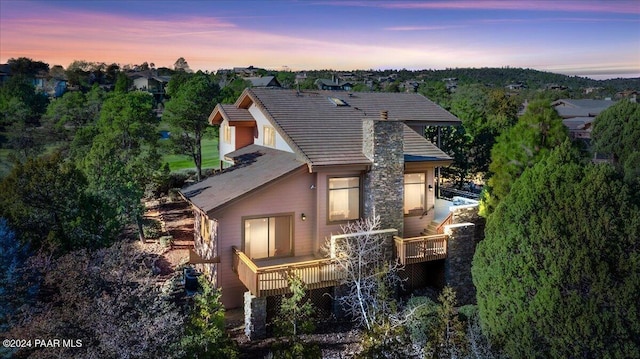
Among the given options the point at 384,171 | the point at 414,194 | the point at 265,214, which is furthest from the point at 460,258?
the point at 265,214

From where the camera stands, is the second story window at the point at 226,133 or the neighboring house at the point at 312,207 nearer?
the neighboring house at the point at 312,207

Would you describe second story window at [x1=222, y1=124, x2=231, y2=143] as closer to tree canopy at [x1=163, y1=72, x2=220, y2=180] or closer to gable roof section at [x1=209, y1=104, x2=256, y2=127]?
gable roof section at [x1=209, y1=104, x2=256, y2=127]

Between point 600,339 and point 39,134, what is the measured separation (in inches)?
1306

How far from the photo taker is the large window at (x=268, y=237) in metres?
15.3

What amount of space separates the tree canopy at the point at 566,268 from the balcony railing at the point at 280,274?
5.39 m

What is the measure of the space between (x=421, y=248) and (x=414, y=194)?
2.47 meters

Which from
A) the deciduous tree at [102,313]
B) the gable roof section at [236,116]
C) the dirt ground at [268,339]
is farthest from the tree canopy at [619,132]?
the deciduous tree at [102,313]

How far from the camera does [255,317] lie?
524 inches

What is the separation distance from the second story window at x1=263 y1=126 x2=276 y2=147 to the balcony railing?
5775 mm

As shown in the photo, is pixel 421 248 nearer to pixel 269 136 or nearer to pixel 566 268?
pixel 566 268

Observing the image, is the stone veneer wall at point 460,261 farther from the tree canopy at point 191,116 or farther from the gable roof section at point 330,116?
the tree canopy at point 191,116

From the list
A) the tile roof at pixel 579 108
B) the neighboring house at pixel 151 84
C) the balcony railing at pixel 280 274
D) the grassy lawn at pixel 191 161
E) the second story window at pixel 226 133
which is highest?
the neighboring house at pixel 151 84

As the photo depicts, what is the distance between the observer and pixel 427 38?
28562mm

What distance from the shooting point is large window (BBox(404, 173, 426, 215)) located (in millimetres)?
17375
